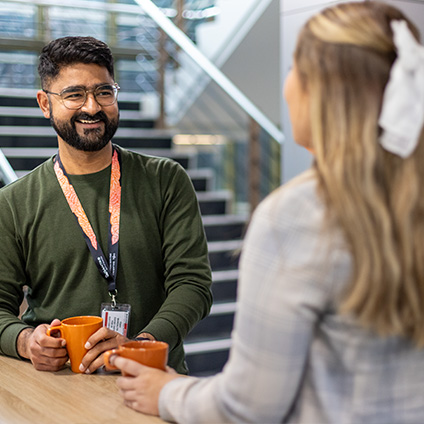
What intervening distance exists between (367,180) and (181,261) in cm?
114

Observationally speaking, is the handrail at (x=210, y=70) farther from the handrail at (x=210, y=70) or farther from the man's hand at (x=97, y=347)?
the man's hand at (x=97, y=347)

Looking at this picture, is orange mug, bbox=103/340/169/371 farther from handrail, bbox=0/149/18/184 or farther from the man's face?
handrail, bbox=0/149/18/184

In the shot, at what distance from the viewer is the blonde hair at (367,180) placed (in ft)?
3.02

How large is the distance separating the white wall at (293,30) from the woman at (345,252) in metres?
2.03

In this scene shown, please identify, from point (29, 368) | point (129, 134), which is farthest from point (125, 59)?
point (29, 368)

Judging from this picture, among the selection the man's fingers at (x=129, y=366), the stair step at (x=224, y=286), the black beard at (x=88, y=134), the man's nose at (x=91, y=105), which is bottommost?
the stair step at (x=224, y=286)

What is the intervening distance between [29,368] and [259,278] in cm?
93

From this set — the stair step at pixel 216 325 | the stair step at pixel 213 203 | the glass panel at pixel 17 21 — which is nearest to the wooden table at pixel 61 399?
the stair step at pixel 216 325

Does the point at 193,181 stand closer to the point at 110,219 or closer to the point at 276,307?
the point at 110,219

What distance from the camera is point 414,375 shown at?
3.26ft

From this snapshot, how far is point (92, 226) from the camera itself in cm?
204

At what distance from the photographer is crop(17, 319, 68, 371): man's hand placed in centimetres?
156

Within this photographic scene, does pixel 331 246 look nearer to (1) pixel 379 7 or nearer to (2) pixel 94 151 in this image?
(1) pixel 379 7

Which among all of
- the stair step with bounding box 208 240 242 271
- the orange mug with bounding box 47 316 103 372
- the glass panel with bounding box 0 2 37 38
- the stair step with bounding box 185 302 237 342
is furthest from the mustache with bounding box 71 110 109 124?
the glass panel with bounding box 0 2 37 38
